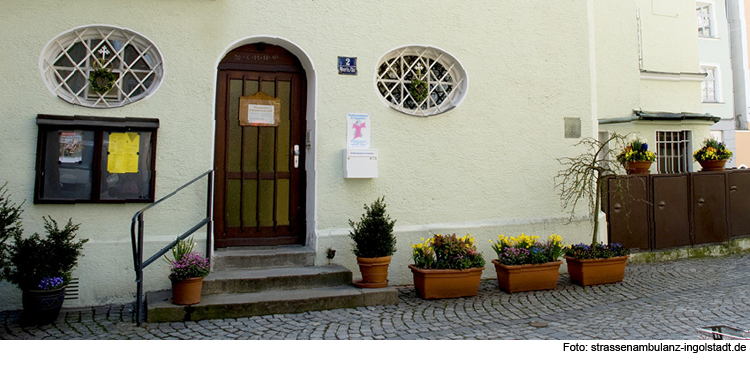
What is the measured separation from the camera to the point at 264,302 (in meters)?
4.86

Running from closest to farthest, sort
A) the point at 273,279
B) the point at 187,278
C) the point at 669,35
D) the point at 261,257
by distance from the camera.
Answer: the point at 187,278 < the point at 273,279 < the point at 261,257 < the point at 669,35

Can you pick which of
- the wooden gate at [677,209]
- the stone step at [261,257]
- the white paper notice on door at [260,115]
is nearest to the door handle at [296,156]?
the white paper notice on door at [260,115]

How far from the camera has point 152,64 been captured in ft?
18.6

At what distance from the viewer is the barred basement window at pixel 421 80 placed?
6383 mm

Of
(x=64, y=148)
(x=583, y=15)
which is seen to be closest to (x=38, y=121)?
(x=64, y=148)

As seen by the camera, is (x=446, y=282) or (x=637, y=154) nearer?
(x=446, y=282)

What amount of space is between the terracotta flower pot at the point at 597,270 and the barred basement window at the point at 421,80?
2526mm

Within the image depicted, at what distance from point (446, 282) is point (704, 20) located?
834 inches

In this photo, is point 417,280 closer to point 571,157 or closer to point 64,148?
point 571,157

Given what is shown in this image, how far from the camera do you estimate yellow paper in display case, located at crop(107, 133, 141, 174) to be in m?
5.43

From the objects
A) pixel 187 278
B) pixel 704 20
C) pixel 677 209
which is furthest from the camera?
pixel 704 20

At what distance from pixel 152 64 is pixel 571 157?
5508 millimetres

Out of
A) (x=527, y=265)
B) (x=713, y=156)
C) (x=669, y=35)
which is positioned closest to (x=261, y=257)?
(x=527, y=265)

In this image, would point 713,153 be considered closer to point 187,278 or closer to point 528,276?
point 528,276
